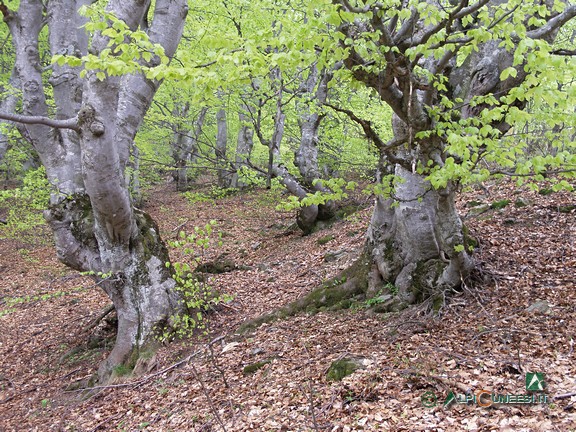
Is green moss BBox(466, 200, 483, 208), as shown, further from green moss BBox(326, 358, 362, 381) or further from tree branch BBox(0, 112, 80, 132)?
tree branch BBox(0, 112, 80, 132)

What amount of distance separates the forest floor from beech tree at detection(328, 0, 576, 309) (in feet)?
2.60

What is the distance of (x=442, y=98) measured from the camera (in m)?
4.03

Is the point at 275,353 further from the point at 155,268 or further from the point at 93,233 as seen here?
the point at 93,233

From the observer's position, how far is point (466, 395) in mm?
2979

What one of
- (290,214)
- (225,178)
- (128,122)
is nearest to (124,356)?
(128,122)

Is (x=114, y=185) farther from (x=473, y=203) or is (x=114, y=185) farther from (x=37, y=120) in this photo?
(x=473, y=203)

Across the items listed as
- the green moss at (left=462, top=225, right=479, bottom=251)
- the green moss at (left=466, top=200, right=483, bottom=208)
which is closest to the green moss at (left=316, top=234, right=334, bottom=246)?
the green moss at (left=466, top=200, right=483, bottom=208)

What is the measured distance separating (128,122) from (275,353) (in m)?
3.74

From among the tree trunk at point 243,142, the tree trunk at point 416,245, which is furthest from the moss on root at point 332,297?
the tree trunk at point 243,142
